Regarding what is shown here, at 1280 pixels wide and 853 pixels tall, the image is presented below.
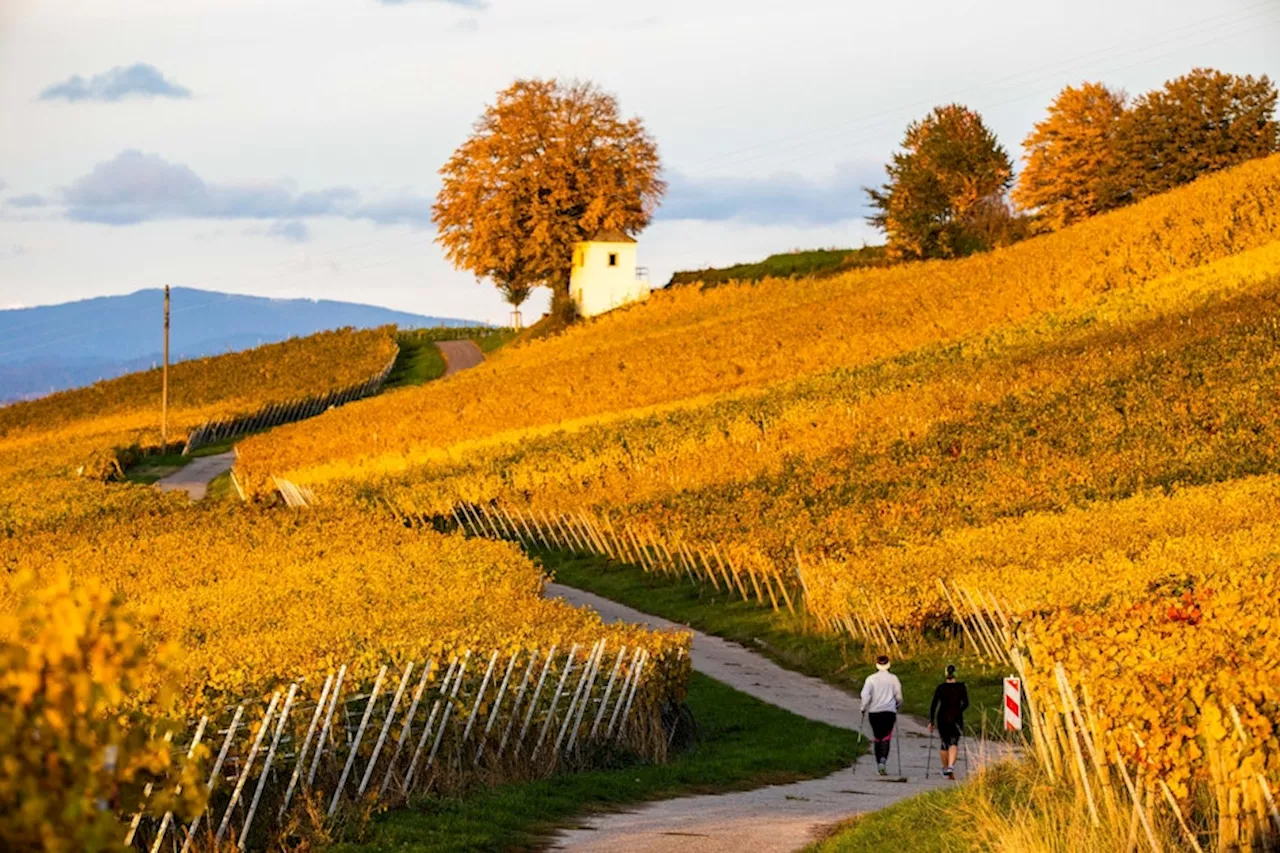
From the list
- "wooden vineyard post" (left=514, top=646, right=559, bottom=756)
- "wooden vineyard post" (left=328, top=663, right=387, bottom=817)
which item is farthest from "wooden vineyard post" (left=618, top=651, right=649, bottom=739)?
"wooden vineyard post" (left=328, top=663, right=387, bottom=817)

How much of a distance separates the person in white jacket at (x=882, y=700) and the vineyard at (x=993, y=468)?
2.90m

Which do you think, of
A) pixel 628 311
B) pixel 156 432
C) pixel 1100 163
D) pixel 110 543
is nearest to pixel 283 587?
pixel 110 543

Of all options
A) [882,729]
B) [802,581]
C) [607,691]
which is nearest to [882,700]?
[882,729]

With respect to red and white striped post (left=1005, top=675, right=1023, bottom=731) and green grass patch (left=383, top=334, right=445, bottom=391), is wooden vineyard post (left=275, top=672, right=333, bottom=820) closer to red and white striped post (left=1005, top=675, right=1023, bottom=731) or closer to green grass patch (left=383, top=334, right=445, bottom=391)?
red and white striped post (left=1005, top=675, right=1023, bottom=731)

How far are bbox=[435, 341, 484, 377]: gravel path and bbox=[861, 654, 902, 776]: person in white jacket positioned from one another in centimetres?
9410

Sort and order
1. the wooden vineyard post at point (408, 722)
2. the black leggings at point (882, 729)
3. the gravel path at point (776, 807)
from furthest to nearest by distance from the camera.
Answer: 1. the black leggings at point (882, 729)
2. the wooden vineyard post at point (408, 722)
3. the gravel path at point (776, 807)

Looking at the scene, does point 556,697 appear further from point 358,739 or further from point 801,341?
point 801,341

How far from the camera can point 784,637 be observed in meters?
42.4

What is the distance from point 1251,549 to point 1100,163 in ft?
308

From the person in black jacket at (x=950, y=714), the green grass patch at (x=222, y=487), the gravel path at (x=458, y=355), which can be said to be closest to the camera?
the person in black jacket at (x=950, y=714)

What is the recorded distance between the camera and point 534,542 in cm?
6131

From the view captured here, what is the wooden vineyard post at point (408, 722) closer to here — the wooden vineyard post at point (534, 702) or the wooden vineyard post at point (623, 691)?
the wooden vineyard post at point (534, 702)

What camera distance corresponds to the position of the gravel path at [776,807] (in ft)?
64.1

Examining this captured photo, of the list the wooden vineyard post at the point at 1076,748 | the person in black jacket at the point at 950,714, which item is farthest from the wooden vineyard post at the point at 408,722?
the wooden vineyard post at the point at 1076,748
